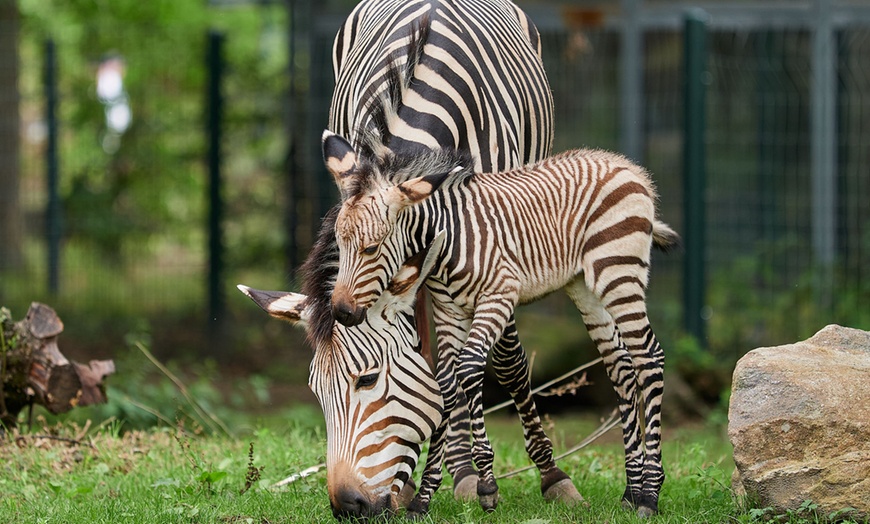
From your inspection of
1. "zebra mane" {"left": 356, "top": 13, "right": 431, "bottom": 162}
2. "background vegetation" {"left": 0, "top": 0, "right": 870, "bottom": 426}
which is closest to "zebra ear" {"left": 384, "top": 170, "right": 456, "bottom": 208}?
"zebra mane" {"left": 356, "top": 13, "right": 431, "bottom": 162}

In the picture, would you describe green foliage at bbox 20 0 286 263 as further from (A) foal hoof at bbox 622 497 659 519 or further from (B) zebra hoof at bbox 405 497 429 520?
(A) foal hoof at bbox 622 497 659 519

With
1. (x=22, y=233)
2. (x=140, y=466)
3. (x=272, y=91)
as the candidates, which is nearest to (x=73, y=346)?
(x=22, y=233)

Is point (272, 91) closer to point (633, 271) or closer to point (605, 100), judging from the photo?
point (605, 100)

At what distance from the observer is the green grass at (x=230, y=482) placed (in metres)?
4.92

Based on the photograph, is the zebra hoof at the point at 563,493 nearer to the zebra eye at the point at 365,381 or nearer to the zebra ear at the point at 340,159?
the zebra eye at the point at 365,381

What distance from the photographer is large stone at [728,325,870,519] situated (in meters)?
4.41

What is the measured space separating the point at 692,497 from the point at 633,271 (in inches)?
44.4

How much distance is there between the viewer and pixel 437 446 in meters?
4.88

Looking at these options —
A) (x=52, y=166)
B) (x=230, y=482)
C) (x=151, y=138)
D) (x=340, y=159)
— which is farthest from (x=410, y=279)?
(x=151, y=138)

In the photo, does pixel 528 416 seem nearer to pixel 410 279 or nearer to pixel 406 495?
pixel 406 495

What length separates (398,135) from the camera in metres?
4.90

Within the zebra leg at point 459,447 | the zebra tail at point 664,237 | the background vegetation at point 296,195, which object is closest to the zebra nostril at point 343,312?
the zebra leg at point 459,447

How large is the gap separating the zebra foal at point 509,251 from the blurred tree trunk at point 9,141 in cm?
881

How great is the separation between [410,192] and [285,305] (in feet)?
2.53
